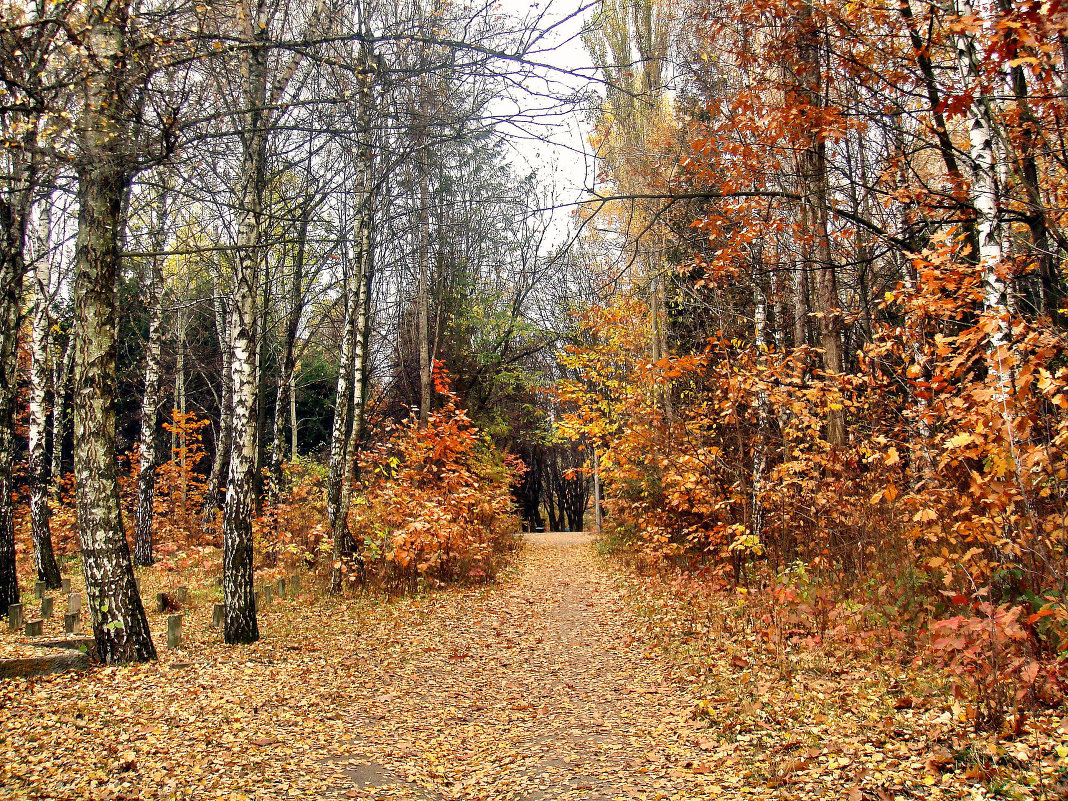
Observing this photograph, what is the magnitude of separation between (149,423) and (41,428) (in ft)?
7.48

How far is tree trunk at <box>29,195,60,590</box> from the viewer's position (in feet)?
36.4

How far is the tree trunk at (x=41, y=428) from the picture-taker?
1109 cm

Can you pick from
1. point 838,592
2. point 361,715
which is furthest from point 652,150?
point 361,715

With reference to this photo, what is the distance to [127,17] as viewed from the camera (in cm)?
520

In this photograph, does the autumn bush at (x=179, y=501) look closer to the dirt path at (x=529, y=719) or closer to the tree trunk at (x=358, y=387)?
the tree trunk at (x=358, y=387)

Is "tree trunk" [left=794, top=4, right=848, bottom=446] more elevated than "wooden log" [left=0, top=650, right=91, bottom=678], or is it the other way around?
"tree trunk" [left=794, top=4, right=848, bottom=446]

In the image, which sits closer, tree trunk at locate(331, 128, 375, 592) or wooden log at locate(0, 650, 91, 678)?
wooden log at locate(0, 650, 91, 678)

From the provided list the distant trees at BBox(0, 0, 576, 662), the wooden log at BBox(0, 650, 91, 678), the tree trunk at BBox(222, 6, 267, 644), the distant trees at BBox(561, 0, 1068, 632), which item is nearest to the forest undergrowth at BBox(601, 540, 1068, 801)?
the distant trees at BBox(561, 0, 1068, 632)

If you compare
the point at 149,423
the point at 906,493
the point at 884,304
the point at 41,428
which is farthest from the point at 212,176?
the point at 906,493

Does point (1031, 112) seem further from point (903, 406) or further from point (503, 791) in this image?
point (503, 791)

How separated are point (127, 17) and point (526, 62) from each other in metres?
3.24

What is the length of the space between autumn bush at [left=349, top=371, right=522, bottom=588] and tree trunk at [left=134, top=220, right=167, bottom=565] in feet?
14.3

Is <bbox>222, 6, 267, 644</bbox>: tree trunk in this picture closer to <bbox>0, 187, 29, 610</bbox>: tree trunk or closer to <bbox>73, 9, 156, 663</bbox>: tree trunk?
<bbox>73, 9, 156, 663</bbox>: tree trunk

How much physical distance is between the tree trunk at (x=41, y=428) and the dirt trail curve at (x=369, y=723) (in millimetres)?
5409
